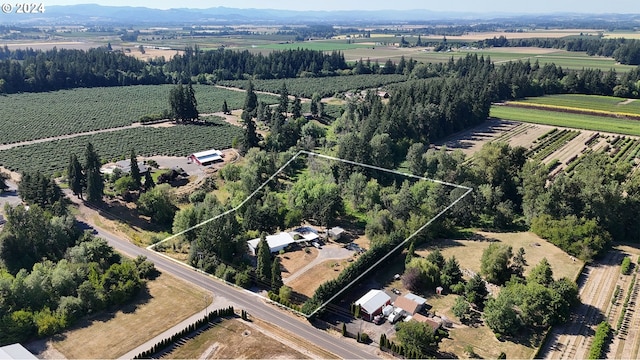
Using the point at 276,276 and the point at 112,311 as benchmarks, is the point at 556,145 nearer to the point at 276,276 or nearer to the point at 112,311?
the point at 276,276

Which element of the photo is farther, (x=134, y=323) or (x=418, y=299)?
(x=418, y=299)

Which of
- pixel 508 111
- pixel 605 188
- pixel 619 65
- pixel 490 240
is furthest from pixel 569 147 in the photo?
→ pixel 619 65

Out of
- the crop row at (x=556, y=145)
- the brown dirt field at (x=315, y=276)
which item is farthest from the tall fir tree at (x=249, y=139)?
the crop row at (x=556, y=145)

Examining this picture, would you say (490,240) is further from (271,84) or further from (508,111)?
(271,84)

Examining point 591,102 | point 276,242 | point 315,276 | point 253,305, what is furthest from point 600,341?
point 591,102

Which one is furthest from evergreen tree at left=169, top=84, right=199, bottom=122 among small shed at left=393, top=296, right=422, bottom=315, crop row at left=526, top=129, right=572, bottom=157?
small shed at left=393, top=296, right=422, bottom=315

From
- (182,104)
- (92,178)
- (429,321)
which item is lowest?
(429,321)

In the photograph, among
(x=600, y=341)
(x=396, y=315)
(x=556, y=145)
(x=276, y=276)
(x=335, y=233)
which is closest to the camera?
(x=600, y=341)

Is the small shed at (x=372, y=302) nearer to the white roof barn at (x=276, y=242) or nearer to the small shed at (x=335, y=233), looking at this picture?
the small shed at (x=335, y=233)
